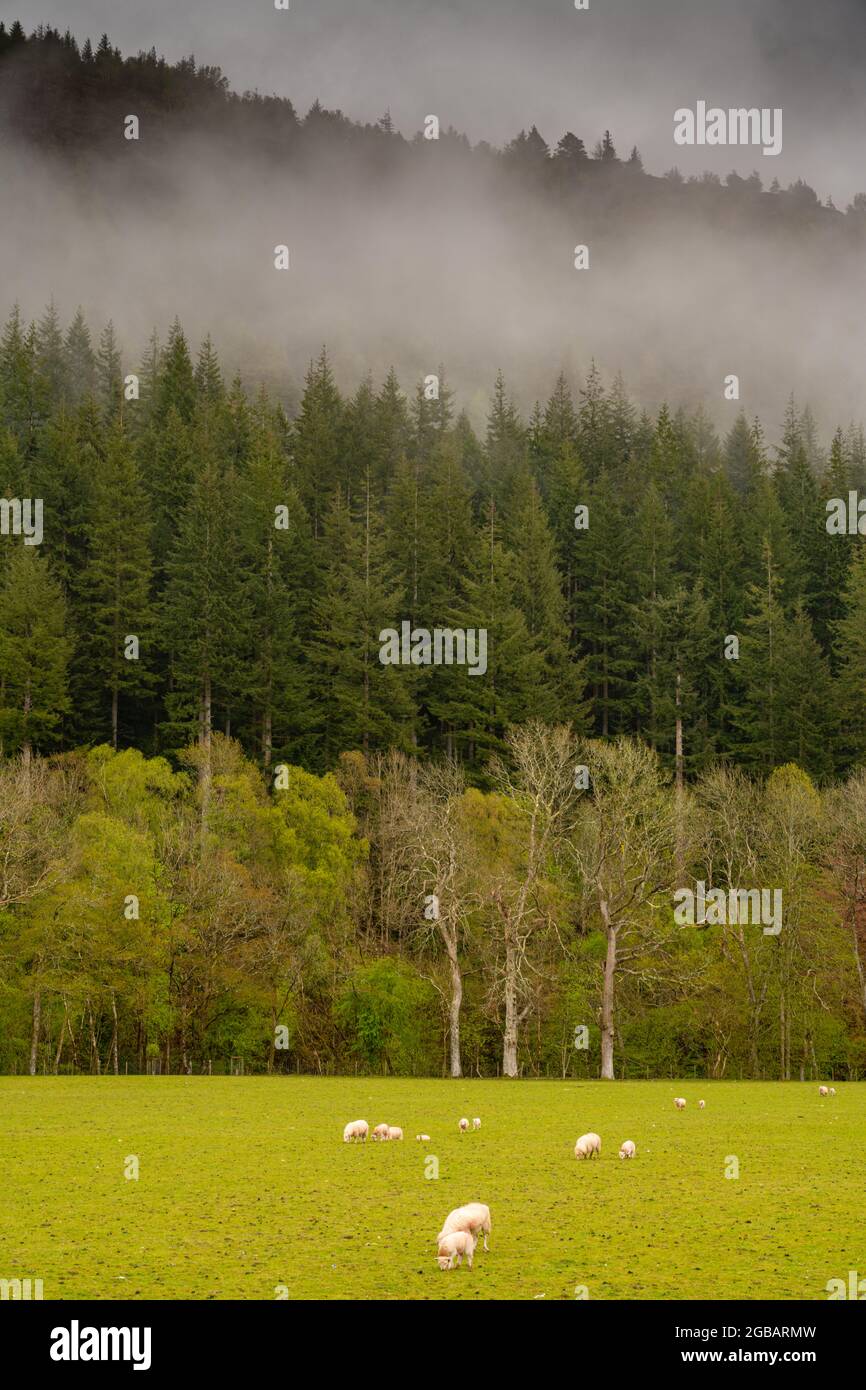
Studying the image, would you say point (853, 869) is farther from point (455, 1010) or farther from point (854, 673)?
point (854, 673)

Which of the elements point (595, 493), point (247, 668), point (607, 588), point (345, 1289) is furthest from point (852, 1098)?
point (595, 493)

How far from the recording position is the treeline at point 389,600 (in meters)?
106

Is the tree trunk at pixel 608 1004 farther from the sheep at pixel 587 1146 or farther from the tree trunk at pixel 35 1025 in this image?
the sheep at pixel 587 1146

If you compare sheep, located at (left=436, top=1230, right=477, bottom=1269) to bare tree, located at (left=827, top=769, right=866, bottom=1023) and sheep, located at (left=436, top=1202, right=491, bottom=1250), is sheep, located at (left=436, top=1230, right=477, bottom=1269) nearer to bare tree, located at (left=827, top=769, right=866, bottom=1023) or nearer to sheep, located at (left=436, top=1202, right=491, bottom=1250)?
sheep, located at (left=436, top=1202, right=491, bottom=1250)

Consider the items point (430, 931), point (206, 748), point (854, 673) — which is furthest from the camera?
point (854, 673)

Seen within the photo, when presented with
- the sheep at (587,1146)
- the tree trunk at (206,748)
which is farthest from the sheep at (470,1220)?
the tree trunk at (206,748)

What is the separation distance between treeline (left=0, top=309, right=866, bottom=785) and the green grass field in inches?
2371

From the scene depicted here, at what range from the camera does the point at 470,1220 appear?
19719 mm

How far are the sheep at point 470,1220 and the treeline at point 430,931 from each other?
5131 cm

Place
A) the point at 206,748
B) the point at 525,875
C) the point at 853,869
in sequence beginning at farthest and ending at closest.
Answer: the point at 206,748
the point at 853,869
the point at 525,875

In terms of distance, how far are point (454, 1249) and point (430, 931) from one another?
204 ft

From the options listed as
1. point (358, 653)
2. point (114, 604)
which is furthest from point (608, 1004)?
point (114, 604)
